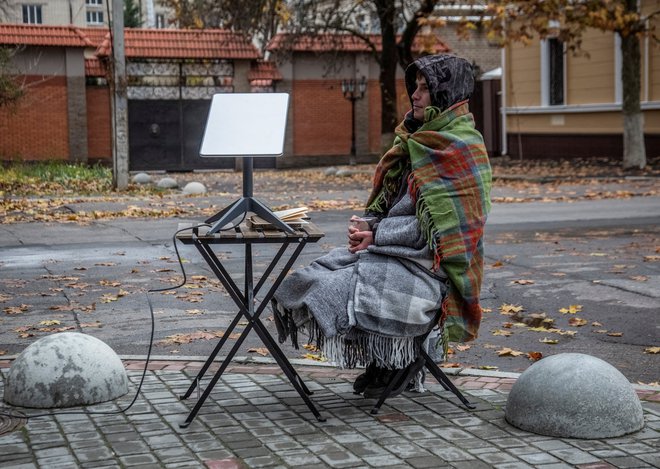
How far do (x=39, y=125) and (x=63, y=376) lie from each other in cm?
2914

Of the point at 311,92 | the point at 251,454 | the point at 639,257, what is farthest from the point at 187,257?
the point at 311,92

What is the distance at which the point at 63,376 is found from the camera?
18.2 feet

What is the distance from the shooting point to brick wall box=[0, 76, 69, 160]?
1303 inches

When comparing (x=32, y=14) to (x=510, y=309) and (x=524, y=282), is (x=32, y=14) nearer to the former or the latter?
(x=524, y=282)

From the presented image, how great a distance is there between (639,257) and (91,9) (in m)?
79.6

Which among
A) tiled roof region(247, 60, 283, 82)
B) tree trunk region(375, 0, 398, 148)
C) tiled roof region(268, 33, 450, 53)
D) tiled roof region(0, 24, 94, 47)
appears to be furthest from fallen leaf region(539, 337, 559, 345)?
tiled roof region(247, 60, 283, 82)

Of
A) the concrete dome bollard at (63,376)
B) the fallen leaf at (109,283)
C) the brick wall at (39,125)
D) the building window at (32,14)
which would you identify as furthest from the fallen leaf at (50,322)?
the building window at (32,14)

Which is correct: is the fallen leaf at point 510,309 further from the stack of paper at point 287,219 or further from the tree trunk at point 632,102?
the tree trunk at point 632,102

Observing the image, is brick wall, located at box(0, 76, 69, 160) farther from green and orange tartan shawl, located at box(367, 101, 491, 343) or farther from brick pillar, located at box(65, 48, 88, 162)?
green and orange tartan shawl, located at box(367, 101, 491, 343)

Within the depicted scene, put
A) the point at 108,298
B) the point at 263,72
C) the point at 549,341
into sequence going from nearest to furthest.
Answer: the point at 549,341 < the point at 108,298 < the point at 263,72

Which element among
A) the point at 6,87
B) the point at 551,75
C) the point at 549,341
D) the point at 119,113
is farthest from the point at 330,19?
the point at 549,341

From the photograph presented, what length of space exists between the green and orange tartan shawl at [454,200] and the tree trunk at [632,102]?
66.8ft

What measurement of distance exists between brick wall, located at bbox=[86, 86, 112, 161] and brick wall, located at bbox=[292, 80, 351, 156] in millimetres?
6115

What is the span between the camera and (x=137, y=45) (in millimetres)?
33438
